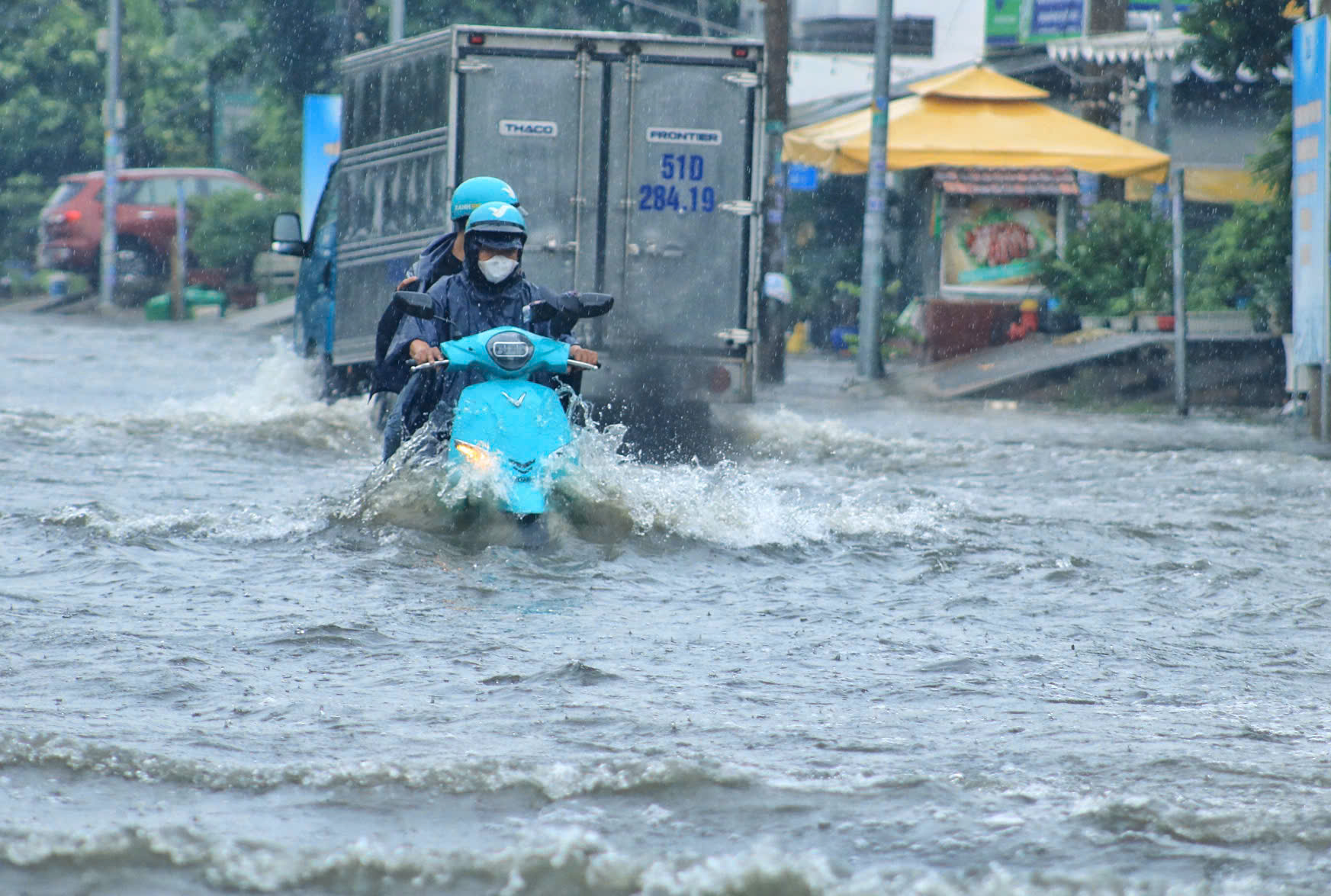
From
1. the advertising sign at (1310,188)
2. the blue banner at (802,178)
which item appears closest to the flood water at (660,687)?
the advertising sign at (1310,188)

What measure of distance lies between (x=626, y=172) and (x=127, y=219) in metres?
26.8

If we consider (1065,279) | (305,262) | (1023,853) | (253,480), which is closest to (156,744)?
(1023,853)

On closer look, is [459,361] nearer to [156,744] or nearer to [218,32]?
[156,744]

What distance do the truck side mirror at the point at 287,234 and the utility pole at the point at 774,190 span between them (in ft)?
28.9

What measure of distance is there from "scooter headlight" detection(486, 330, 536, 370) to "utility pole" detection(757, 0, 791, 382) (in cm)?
1444

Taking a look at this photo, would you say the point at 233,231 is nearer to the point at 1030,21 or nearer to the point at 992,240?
the point at 1030,21

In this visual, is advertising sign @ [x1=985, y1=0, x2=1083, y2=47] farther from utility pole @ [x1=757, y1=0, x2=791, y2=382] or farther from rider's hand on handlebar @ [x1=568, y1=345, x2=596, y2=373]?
rider's hand on handlebar @ [x1=568, y1=345, x2=596, y2=373]

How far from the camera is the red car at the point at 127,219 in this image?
3694 centimetres

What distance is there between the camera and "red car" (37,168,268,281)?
36.9 m

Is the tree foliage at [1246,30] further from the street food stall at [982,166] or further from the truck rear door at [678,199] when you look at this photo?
the truck rear door at [678,199]

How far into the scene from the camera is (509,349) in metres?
7.24

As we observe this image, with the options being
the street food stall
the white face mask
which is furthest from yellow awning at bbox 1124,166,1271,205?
the white face mask

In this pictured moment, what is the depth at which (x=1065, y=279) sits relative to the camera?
911 inches

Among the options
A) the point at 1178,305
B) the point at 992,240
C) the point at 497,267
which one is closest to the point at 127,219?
the point at 992,240
